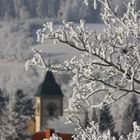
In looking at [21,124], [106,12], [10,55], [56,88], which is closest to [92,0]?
[106,12]

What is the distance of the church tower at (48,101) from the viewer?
6322cm

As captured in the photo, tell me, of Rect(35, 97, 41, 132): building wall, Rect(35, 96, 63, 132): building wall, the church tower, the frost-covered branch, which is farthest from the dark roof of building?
the frost-covered branch

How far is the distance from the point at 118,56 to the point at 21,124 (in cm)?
3933

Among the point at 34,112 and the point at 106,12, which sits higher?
the point at 106,12

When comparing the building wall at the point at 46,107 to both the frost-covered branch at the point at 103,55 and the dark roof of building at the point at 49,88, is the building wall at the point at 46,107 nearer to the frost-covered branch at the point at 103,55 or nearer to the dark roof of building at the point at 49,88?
the dark roof of building at the point at 49,88

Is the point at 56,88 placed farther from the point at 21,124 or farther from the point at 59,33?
the point at 59,33

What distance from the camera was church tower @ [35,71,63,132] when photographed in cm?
6322

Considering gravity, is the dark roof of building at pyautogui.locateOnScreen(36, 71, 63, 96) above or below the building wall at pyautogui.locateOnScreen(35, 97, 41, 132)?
above

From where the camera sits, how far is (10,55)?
181 meters

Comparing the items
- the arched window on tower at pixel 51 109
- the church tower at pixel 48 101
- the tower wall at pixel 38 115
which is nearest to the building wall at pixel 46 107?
the church tower at pixel 48 101

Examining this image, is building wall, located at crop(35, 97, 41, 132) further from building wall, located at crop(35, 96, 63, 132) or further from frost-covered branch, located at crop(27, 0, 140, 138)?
frost-covered branch, located at crop(27, 0, 140, 138)

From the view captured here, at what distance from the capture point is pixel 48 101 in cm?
6412

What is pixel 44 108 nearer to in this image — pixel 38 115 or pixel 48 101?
pixel 48 101

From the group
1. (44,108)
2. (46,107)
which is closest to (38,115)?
(44,108)
